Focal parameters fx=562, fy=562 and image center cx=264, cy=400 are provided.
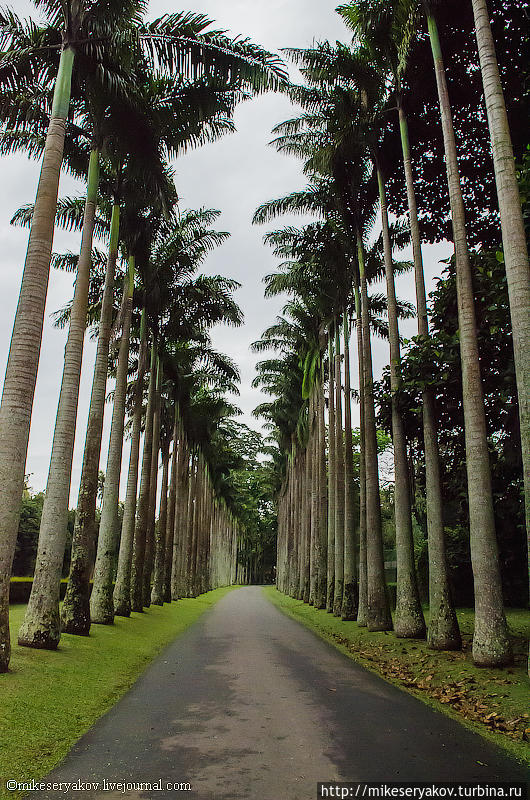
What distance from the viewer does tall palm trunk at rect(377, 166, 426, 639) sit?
14.0 meters

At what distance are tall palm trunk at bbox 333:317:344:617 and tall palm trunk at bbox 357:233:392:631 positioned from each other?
5.95 meters

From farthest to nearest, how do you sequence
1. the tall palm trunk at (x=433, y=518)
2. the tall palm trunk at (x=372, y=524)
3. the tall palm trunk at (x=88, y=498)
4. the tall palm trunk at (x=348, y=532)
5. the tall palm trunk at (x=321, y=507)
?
the tall palm trunk at (x=321, y=507) → the tall palm trunk at (x=348, y=532) → the tall palm trunk at (x=372, y=524) → the tall palm trunk at (x=88, y=498) → the tall palm trunk at (x=433, y=518)

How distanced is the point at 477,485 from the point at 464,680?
3.36 meters

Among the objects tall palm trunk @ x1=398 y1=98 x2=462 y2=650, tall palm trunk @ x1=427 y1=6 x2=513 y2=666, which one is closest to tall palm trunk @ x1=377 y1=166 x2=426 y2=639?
tall palm trunk @ x1=398 y1=98 x2=462 y2=650

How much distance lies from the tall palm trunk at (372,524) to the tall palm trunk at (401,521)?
1242 mm

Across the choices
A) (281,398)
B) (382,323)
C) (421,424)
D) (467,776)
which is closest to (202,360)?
(382,323)

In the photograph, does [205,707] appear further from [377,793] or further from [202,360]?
[202,360]

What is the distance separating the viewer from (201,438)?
37344 mm

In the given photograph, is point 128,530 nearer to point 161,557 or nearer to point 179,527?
point 161,557

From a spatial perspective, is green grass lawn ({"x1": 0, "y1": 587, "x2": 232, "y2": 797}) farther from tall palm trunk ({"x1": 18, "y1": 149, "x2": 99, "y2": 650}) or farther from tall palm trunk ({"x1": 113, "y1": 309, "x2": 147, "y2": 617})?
tall palm trunk ({"x1": 113, "y1": 309, "x2": 147, "y2": 617})

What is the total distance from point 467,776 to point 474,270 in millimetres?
10475

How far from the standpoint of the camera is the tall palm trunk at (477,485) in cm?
967

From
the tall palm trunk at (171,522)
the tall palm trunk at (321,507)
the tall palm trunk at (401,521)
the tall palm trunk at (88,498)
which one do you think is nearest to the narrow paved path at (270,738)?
the tall palm trunk at (88,498)

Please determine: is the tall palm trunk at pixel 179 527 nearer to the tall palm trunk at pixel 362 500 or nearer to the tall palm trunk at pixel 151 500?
the tall palm trunk at pixel 151 500
